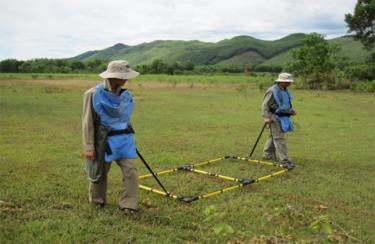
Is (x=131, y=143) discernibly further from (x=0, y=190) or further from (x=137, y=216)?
(x=0, y=190)

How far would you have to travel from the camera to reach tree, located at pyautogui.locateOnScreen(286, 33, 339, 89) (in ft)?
136

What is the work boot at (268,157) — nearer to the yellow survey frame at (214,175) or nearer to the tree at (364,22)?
the yellow survey frame at (214,175)

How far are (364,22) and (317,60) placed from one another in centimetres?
787

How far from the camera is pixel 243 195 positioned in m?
7.16

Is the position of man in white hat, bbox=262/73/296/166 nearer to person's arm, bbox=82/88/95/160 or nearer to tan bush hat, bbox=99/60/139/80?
tan bush hat, bbox=99/60/139/80

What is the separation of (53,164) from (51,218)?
359 centimetres

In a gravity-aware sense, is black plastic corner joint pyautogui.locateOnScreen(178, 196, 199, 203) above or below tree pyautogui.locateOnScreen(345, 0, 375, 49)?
below

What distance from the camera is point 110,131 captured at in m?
6.02

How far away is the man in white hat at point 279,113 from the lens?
9508mm

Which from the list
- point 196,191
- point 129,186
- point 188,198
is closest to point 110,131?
point 129,186

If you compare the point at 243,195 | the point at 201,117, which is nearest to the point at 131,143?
the point at 243,195

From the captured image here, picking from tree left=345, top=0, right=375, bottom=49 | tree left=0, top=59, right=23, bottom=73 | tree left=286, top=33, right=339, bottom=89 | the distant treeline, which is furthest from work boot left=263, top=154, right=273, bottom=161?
tree left=0, top=59, right=23, bottom=73

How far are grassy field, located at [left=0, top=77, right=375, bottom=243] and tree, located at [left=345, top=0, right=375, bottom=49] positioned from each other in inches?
1281

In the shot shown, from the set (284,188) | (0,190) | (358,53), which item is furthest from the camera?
(358,53)
